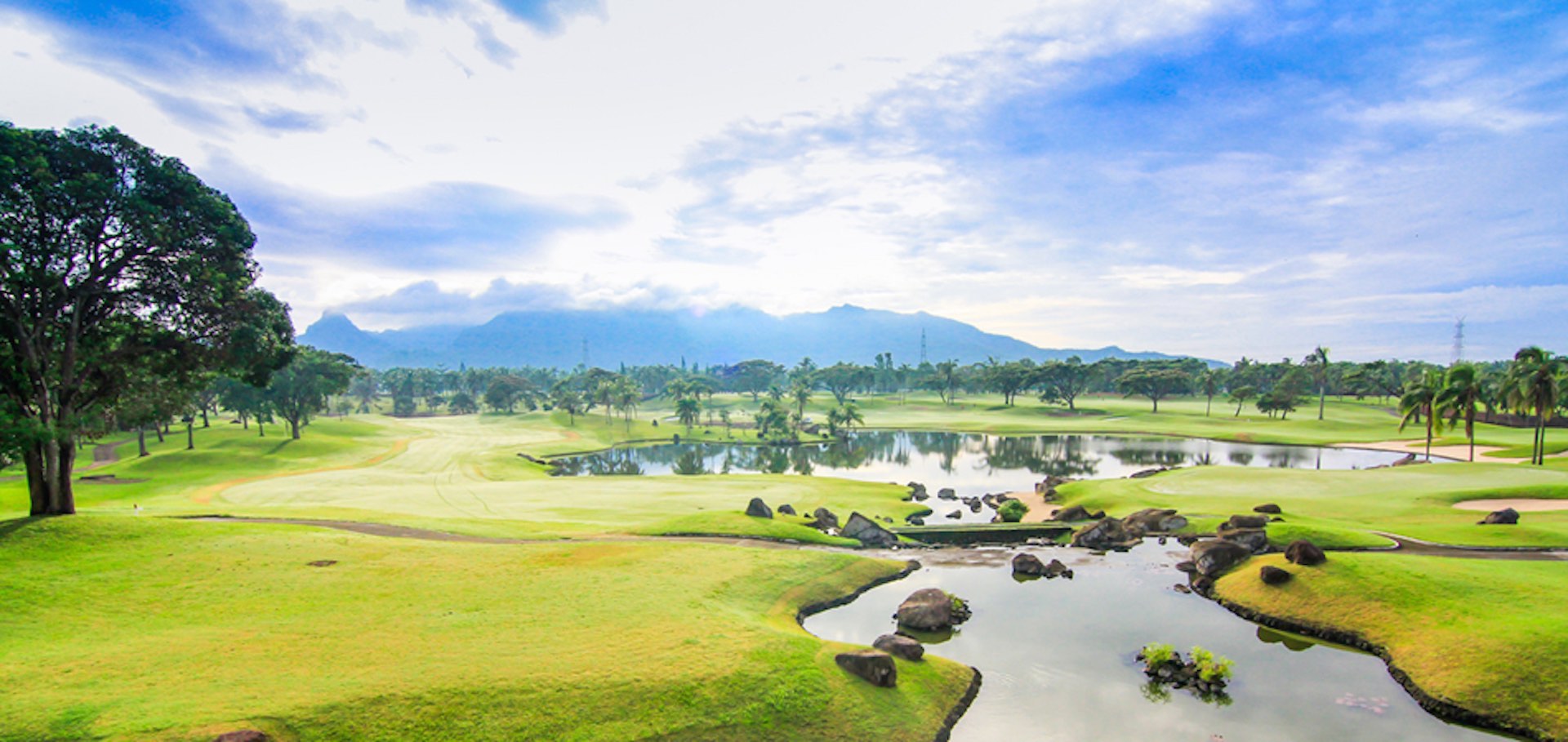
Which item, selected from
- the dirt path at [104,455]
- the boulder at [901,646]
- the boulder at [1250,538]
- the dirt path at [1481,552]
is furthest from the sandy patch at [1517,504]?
the dirt path at [104,455]

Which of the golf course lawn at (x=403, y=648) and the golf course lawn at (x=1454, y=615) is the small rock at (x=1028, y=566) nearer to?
the golf course lawn at (x=1454, y=615)

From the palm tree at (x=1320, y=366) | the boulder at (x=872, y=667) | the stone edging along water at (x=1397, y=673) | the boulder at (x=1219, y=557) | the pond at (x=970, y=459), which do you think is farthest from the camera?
the palm tree at (x=1320, y=366)

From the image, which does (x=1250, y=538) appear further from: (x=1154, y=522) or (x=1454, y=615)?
(x=1454, y=615)

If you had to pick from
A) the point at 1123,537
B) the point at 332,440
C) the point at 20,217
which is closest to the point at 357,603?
the point at 20,217

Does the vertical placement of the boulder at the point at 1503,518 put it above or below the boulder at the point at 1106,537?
above

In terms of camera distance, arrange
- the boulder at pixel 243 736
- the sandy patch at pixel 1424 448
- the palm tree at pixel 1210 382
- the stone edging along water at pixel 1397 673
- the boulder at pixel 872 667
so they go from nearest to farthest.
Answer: the boulder at pixel 243 736
the stone edging along water at pixel 1397 673
the boulder at pixel 872 667
the sandy patch at pixel 1424 448
the palm tree at pixel 1210 382

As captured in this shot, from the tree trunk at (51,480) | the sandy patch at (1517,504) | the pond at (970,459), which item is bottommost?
the pond at (970,459)

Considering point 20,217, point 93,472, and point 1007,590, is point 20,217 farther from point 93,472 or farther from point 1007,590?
point 93,472
